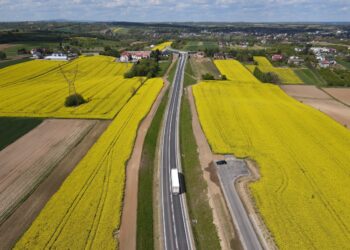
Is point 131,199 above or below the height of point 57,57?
above

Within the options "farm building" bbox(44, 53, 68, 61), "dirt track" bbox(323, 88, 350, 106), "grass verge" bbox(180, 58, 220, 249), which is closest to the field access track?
"grass verge" bbox(180, 58, 220, 249)

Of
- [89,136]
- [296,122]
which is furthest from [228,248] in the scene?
[296,122]

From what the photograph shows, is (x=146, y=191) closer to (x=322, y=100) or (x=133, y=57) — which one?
(x=322, y=100)

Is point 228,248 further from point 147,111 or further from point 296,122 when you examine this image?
point 147,111

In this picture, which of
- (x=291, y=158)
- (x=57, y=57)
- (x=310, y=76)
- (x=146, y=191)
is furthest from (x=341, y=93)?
(x=57, y=57)

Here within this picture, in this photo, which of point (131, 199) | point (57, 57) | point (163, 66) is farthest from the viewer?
point (57, 57)

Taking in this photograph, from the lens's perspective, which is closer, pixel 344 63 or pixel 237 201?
pixel 237 201
